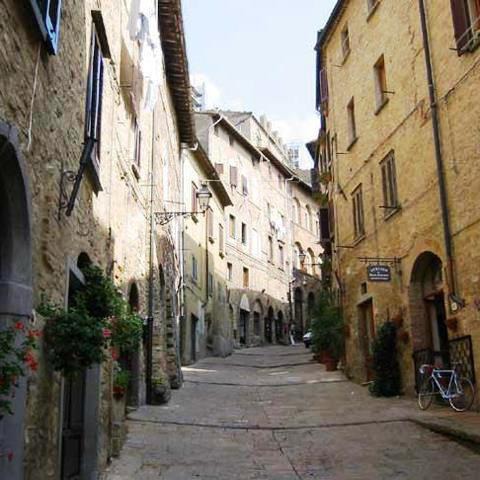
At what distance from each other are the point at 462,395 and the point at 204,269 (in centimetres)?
1541

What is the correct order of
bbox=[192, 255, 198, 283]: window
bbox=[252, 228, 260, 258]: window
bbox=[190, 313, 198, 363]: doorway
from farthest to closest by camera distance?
bbox=[252, 228, 260, 258]: window, bbox=[192, 255, 198, 283]: window, bbox=[190, 313, 198, 363]: doorway

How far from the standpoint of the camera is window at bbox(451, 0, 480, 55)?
1104 cm

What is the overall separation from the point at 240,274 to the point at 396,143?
20141 mm

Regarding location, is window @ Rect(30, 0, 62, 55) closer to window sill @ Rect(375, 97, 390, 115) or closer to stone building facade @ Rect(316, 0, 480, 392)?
stone building facade @ Rect(316, 0, 480, 392)

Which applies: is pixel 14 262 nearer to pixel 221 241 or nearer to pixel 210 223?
pixel 210 223

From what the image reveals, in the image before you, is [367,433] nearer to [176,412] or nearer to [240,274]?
[176,412]

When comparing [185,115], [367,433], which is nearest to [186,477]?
[367,433]

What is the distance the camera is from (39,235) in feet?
17.4

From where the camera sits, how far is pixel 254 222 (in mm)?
36250

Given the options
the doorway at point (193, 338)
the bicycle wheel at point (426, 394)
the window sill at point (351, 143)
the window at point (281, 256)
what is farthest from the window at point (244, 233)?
the bicycle wheel at point (426, 394)

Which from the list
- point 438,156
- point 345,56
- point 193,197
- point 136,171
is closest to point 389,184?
point 438,156

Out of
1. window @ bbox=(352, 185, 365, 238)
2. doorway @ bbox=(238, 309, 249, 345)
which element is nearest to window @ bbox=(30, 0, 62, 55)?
window @ bbox=(352, 185, 365, 238)

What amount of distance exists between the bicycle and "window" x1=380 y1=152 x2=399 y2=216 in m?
3.73

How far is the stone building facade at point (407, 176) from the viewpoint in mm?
11086
